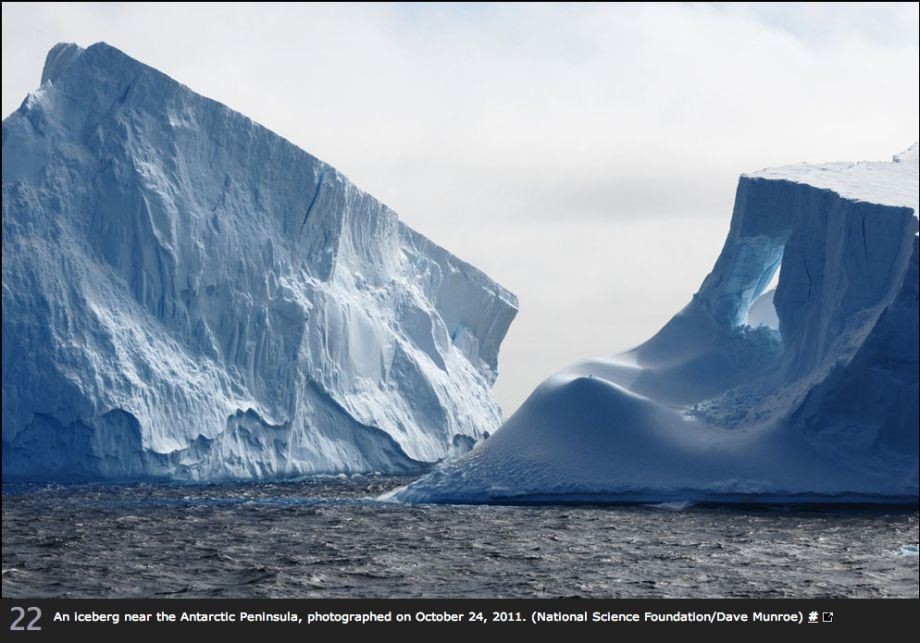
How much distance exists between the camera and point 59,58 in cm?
2825

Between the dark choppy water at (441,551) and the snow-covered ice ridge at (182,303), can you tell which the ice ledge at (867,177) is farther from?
the snow-covered ice ridge at (182,303)

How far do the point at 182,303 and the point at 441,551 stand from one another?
1310 centimetres

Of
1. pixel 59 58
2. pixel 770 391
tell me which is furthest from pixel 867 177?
pixel 59 58

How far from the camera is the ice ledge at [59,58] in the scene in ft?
90.2

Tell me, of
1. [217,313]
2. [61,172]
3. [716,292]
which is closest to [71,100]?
[61,172]

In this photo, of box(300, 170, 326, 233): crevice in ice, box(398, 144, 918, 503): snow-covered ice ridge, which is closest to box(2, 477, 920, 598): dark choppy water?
box(398, 144, 918, 503): snow-covered ice ridge

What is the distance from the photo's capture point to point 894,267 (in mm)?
19719

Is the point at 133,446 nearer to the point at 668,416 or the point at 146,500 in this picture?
the point at 146,500

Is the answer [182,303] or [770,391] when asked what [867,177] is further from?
[182,303]

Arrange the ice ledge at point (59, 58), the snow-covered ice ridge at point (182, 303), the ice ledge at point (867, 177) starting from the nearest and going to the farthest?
1. the ice ledge at point (867, 177)
2. the snow-covered ice ridge at point (182, 303)
3. the ice ledge at point (59, 58)

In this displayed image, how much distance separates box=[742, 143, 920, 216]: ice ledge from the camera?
2034 centimetres

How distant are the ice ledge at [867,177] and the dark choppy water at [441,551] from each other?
510 cm

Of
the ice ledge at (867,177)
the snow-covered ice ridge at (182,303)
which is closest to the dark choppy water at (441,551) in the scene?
the snow-covered ice ridge at (182,303)
